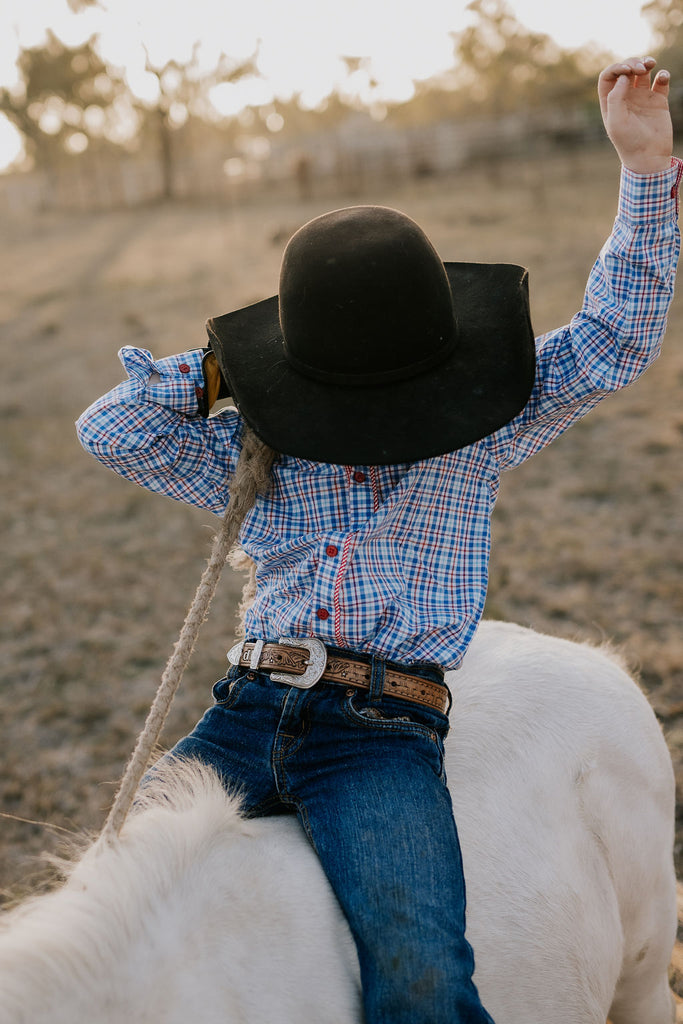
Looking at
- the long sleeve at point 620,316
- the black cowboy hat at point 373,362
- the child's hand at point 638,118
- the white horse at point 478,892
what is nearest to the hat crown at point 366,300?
the black cowboy hat at point 373,362

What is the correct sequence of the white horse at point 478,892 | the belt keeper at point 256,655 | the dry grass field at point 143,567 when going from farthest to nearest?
the dry grass field at point 143,567 < the belt keeper at point 256,655 < the white horse at point 478,892

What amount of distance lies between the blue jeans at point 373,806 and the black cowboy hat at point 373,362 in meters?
0.44

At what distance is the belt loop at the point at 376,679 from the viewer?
1.55 m

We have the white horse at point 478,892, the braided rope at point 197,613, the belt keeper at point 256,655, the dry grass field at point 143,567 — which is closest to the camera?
the white horse at point 478,892

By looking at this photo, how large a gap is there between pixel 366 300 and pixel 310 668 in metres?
0.67

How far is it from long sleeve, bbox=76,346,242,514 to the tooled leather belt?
413mm

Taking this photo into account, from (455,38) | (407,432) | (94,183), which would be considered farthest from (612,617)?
(455,38)

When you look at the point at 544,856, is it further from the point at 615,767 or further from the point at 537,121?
the point at 537,121

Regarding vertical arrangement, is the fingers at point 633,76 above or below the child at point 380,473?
above

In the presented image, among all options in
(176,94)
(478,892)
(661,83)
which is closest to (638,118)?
(661,83)

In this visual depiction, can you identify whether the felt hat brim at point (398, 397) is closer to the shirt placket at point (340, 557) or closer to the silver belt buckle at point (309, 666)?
the shirt placket at point (340, 557)

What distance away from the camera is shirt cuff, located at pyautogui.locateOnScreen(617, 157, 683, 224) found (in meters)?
1.60

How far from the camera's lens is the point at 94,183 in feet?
99.0

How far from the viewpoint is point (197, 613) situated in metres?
1.51
